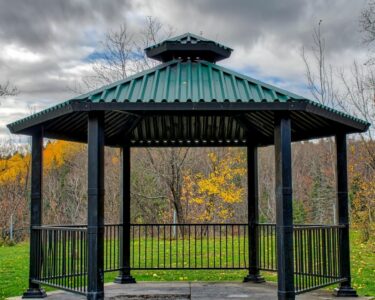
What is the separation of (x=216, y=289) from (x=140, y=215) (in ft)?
47.1

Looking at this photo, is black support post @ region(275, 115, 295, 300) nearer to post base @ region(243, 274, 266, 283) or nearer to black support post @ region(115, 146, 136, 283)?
post base @ region(243, 274, 266, 283)

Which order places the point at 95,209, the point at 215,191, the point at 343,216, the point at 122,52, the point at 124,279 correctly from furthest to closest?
the point at 122,52 → the point at 215,191 → the point at 124,279 → the point at 343,216 → the point at 95,209

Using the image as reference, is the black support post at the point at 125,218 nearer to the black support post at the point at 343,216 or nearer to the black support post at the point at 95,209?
the black support post at the point at 95,209

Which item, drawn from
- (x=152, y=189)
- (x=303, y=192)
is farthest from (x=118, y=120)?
(x=303, y=192)

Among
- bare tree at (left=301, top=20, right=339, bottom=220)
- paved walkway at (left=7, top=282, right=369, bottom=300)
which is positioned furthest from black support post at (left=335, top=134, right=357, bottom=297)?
bare tree at (left=301, top=20, right=339, bottom=220)

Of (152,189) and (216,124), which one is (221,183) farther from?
(216,124)

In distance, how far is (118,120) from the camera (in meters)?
9.15

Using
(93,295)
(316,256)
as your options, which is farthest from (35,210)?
(316,256)

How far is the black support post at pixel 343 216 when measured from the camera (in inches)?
328

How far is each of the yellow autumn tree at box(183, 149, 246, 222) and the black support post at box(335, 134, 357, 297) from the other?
460 inches

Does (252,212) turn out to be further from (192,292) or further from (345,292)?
(345,292)

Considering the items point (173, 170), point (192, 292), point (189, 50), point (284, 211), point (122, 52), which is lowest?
point (192, 292)

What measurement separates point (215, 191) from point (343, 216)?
11.9 m

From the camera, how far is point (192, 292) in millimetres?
8633
